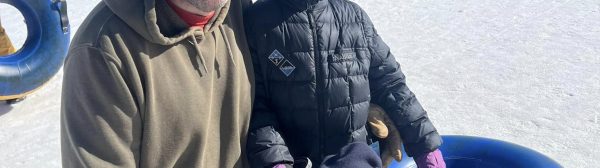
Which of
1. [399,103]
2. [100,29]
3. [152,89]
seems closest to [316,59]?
[399,103]

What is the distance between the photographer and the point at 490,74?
416cm

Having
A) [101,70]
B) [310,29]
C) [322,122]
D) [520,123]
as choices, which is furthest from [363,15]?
[520,123]

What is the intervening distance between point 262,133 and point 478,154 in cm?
105

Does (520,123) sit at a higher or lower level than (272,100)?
lower

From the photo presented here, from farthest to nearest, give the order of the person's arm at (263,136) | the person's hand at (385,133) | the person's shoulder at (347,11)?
the person's hand at (385,133)
the person's shoulder at (347,11)
the person's arm at (263,136)

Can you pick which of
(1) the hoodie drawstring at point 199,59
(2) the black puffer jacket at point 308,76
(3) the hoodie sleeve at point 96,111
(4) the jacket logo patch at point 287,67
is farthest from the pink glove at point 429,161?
(3) the hoodie sleeve at point 96,111

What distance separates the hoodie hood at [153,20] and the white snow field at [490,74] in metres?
1.76

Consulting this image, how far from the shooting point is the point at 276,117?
6.46ft

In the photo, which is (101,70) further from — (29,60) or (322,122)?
(29,60)

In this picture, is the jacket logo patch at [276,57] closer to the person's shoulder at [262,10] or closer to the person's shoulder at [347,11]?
the person's shoulder at [262,10]

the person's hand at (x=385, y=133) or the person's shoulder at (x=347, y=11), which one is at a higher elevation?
the person's shoulder at (x=347, y=11)

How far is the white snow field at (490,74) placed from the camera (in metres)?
3.43

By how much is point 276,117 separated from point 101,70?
51 cm

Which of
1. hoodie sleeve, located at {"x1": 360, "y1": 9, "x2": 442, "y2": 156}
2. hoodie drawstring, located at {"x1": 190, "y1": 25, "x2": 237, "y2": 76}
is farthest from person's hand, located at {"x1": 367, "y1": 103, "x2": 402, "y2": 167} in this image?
hoodie drawstring, located at {"x1": 190, "y1": 25, "x2": 237, "y2": 76}
